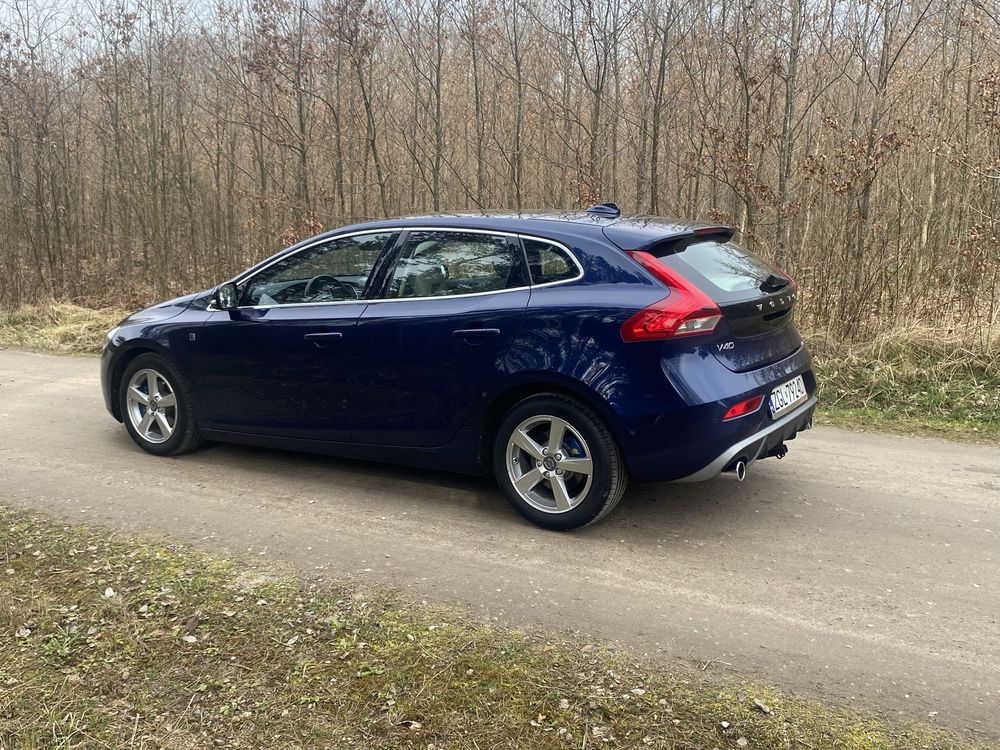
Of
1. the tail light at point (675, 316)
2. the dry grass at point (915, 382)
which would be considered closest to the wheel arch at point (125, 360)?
the tail light at point (675, 316)

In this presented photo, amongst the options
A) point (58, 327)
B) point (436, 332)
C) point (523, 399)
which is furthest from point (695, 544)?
point (58, 327)

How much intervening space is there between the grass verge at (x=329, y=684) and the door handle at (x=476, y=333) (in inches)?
59.2

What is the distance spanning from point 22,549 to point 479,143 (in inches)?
420

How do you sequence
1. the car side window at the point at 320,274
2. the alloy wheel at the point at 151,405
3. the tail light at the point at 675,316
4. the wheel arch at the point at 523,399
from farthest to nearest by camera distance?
the alloy wheel at the point at 151,405 < the car side window at the point at 320,274 < the wheel arch at the point at 523,399 < the tail light at the point at 675,316

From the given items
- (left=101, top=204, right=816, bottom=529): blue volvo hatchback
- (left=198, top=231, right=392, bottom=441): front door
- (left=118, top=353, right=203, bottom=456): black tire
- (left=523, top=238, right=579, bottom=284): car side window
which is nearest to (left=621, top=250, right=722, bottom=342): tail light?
(left=101, top=204, right=816, bottom=529): blue volvo hatchback

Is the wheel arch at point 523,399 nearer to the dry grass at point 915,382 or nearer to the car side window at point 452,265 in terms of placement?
the car side window at point 452,265

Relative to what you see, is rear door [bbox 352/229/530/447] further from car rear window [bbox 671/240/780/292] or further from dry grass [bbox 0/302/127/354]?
dry grass [bbox 0/302/127/354]

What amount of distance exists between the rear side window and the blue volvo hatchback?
14mm

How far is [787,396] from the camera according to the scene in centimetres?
445

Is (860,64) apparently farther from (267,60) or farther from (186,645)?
(186,645)

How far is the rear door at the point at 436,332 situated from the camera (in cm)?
440

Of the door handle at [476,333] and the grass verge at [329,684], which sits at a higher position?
the door handle at [476,333]

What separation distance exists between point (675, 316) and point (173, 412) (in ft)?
12.3

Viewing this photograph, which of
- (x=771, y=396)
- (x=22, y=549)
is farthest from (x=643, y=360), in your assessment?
(x=22, y=549)
